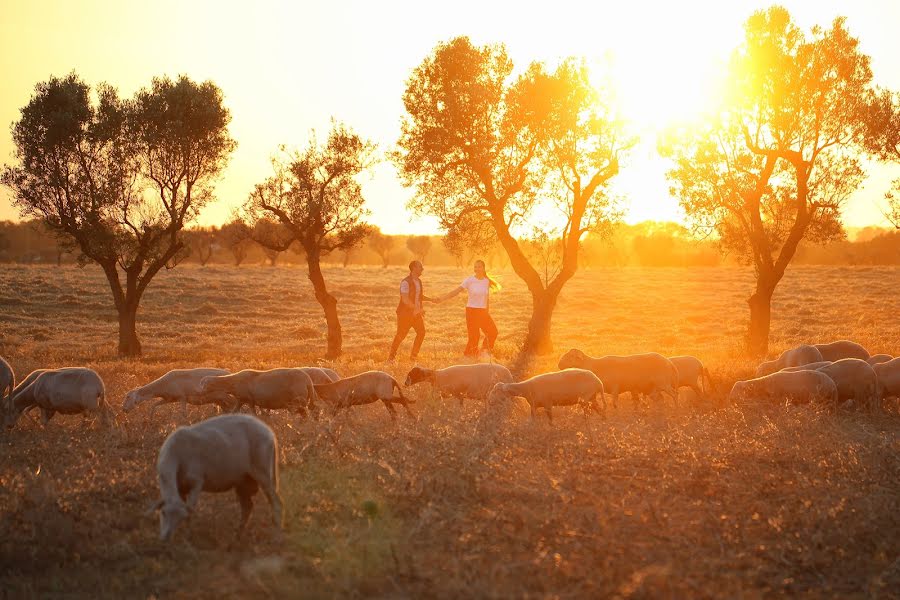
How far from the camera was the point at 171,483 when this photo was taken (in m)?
7.60

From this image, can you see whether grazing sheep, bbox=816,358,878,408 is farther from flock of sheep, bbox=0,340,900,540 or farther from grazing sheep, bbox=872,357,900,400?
grazing sheep, bbox=872,357,900,400

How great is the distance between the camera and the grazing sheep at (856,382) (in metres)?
15.3

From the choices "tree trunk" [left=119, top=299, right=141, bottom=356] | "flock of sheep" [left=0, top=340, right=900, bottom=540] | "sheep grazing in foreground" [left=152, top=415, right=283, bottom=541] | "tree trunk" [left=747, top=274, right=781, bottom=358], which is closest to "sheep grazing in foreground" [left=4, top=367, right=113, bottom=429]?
"flock of sheep" [left=0, top=340, right=900, bottom=540]

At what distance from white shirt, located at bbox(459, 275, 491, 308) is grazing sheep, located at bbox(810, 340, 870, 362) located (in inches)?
323

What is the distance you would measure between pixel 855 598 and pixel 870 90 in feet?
71.9

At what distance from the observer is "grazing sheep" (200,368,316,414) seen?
1398 centimetres

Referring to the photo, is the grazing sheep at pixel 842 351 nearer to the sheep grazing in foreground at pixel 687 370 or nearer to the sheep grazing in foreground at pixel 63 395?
the sheep grazing in foreground at pixel 687 370

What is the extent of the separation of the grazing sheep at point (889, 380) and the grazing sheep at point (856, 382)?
0.16 metres

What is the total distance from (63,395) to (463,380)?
7.07m

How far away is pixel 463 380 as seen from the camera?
16219 mm

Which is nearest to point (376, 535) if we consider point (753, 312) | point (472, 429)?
point (472, 429)

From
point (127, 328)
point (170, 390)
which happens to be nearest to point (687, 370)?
point (170, 390)

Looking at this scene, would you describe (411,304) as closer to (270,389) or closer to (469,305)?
(469,305)

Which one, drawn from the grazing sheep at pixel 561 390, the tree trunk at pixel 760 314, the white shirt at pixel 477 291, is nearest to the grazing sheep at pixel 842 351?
the tree trunk at pixel 760 314
